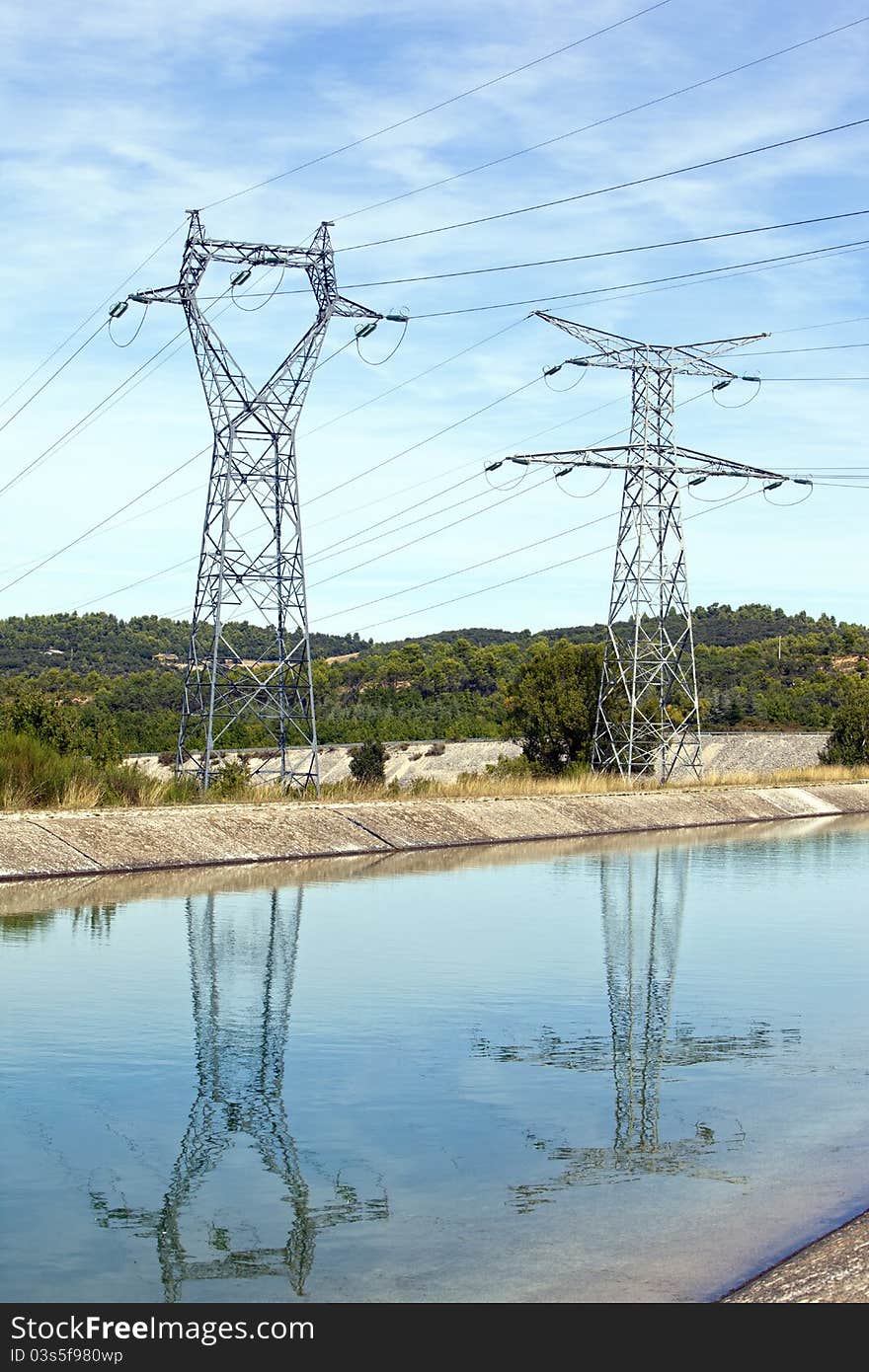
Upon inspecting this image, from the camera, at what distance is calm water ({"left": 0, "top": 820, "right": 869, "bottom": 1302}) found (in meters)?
7.17

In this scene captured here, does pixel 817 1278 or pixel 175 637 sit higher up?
pixel 175 637

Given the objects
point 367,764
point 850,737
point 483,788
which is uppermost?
point 850,737

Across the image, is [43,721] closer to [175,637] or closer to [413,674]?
[413,674]

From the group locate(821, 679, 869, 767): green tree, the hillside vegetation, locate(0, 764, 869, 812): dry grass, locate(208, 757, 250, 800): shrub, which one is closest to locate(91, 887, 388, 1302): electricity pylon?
locate(0, 764, 869, 812): dry grass

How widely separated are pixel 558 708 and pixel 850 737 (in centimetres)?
1735

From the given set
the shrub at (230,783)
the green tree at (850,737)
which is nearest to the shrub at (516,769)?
the shrub at (230,783)

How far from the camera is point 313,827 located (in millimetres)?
30062

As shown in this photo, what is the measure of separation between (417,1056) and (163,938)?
672 centimetres

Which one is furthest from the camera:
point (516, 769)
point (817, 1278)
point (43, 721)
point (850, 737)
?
point (850, 737)

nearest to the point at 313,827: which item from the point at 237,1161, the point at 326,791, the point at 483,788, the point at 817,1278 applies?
the point at 326,791

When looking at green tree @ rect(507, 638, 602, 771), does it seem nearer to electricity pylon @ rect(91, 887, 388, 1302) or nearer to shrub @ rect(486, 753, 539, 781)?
shrub @ rect(486, 753, 539, 781)

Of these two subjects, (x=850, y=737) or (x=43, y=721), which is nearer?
(x=43, y=721)

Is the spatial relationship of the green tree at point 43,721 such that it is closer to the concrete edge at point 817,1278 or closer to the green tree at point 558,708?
the green tree at point 558,708

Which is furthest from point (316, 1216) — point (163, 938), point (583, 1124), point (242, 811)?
point (242, 811)
